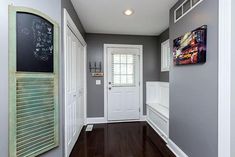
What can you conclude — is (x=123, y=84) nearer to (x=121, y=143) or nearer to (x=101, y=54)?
(x=101, y=54)

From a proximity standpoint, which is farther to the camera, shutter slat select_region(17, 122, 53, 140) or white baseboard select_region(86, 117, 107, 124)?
white baseboard select_region(86, 117, 107, 124)

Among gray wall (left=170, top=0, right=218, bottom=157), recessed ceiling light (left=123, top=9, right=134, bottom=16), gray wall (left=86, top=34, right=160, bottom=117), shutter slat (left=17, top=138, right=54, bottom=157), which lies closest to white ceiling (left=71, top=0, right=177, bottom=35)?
recessed ceiling light (left=123, top=9, right=134, bottom=16)

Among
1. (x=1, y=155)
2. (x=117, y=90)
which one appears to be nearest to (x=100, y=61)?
(x=117, y=90)

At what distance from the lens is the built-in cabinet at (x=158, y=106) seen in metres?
2.79

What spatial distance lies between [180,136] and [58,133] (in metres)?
1.79

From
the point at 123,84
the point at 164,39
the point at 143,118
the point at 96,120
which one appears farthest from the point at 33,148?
the point at 164,39

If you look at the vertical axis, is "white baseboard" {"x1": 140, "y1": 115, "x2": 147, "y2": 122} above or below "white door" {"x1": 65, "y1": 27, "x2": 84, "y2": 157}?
below

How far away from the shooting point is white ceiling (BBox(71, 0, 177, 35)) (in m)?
2.23

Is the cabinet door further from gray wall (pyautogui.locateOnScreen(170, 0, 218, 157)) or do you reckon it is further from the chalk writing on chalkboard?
the chalk writing on chalkboard

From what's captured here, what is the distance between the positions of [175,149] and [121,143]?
962 mm

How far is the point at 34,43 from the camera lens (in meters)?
1.44

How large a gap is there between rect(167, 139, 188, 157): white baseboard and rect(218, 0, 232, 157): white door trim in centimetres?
76

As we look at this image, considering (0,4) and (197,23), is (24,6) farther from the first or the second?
(197,23)

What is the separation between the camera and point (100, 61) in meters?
3.77
